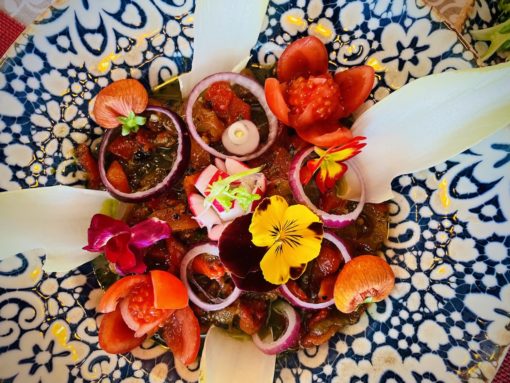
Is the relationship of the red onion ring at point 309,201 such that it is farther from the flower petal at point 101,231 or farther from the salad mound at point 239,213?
the flower petal at point 101,231

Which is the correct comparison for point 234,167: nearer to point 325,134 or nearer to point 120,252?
point 325,134

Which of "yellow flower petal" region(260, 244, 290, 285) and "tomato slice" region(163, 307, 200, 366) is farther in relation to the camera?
"tomato slice" region(163, 307, 200, 366)

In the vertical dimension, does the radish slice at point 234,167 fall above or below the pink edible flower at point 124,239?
above

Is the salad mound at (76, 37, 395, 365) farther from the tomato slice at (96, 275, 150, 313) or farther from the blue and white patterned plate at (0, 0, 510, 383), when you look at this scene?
the blue and white patterned plate at (0, 0, 510, 383)

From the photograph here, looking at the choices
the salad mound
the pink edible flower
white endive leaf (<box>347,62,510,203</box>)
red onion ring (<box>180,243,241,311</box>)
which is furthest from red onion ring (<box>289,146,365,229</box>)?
the pink edible flower

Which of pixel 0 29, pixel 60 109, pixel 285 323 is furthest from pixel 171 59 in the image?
pixel 285 323

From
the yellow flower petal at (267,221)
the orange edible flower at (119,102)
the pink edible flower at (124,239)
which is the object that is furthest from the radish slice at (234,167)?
the orange edible flower at (119,102)
